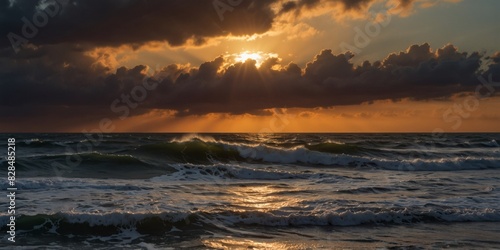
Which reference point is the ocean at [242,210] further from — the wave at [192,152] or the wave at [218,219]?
the wave at [192,152]

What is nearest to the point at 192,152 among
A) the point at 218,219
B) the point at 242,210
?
the point at 242,210

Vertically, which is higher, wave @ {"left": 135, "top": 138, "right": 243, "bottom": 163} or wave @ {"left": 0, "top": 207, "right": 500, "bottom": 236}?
wave @ {"left": 135, "top": 138, "right": 243, "bottom": 163}

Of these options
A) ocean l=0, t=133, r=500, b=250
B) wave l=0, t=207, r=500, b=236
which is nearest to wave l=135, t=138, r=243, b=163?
ocean l=0, t=133, r=500, b=250

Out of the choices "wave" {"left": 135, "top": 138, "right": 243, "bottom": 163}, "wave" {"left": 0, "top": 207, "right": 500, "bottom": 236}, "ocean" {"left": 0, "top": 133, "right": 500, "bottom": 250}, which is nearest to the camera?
"ocean" {"left": 0, "top": 133, "right": 500, "bottom": 250}

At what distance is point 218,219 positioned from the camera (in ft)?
46.3

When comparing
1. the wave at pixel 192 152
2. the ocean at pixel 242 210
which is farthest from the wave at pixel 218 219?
the wave at pixel 192 152

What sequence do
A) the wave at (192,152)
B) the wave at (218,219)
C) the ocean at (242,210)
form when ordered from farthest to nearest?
the wave at (192,152) < the wave at (218,219) < the ocean at (242,210)

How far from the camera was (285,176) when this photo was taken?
25500 millimetres

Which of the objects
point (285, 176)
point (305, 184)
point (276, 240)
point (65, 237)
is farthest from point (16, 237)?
point (285, 176)

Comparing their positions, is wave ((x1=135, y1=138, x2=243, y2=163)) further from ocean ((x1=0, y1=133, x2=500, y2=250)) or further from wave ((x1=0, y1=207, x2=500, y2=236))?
wave ((x1=0, y1=207, x2=500, y2=236))

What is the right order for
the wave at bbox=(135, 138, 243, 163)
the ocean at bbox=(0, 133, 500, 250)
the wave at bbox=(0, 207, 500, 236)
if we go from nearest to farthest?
the ocean at bbox=(0, 133, 500, 250)
the wave at bbox=(0, 207, 500, 236)
the wave at bbox=(135, 138, 243, 163)

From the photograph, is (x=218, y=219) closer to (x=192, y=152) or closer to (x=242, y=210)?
(x=242, y=210)

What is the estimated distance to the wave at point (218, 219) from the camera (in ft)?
42.4

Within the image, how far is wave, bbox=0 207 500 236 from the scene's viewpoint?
12914mm
